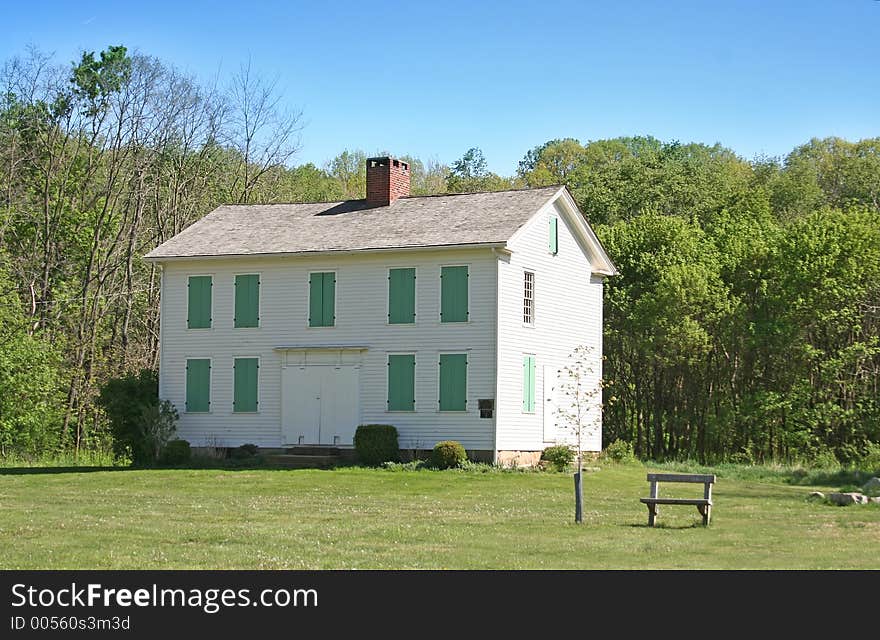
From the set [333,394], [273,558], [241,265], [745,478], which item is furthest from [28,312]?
[273,558]

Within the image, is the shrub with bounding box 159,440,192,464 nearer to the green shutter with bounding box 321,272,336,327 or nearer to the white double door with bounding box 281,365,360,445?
the white double door with bounding box 281,365,360,445

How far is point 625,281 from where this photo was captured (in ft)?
145

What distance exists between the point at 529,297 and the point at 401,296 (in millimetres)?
3533

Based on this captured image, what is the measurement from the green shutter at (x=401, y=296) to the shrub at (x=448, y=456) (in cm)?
367

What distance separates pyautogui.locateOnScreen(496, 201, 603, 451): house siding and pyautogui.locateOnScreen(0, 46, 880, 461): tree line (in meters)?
5.75

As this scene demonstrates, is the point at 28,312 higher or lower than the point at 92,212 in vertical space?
lower

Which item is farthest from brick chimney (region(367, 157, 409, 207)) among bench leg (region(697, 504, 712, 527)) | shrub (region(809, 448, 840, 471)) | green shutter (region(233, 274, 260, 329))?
bench leg (region(697, 504, 712, 527))

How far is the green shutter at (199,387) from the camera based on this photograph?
34.7 metres

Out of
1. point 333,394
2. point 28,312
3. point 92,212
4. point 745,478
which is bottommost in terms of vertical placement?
point 745,478

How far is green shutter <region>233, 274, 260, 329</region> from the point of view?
113 ft

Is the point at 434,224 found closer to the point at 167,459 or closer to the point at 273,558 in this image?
the point at 167,459

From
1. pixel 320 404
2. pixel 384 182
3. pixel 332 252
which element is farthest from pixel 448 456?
pixel 384 182

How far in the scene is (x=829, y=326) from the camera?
4056 cm
